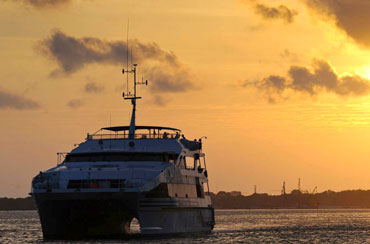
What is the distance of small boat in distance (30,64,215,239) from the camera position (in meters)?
52.7

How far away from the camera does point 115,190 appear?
52375 mm

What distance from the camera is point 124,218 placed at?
5462 cm

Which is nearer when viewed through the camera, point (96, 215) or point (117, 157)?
point (96, 215)

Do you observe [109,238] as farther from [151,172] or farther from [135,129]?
[135,129]

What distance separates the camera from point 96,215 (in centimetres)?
5378

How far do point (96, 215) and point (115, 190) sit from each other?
2632mm

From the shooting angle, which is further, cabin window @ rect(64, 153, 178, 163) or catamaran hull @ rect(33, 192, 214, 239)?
cabin window @ rect(64, 153, 178, 163)

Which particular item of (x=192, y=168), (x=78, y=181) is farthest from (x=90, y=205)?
(x=192, y=168)

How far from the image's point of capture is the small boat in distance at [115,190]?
52688 mm

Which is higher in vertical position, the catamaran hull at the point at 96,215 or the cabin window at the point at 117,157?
the cabin window at the point at 117,157

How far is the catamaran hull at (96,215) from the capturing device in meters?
52.5

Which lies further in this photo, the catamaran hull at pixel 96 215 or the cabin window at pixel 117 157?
the cabin window at pixel 117 157

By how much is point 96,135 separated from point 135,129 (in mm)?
5243

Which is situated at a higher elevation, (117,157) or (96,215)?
(117,157)
